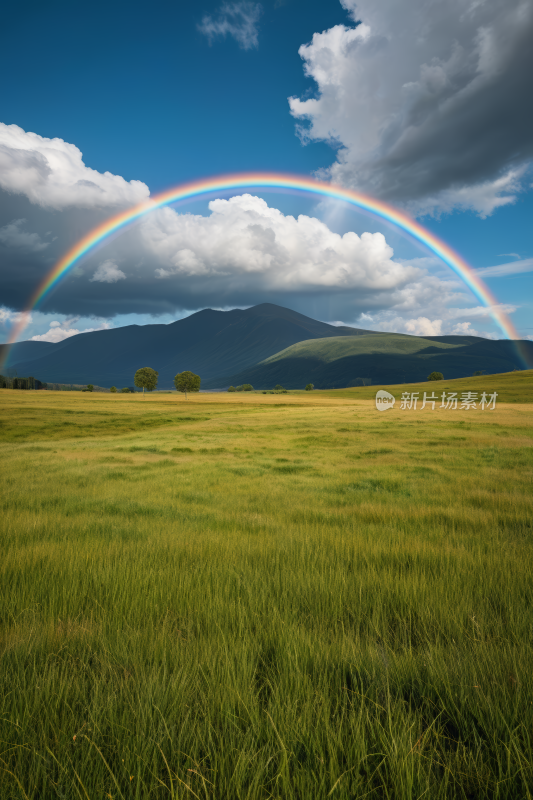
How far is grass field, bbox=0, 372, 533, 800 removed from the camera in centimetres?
182

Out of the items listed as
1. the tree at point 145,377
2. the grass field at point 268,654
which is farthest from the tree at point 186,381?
the grass field at point 268,654

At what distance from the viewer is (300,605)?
371 centimetres

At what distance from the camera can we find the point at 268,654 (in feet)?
9.50

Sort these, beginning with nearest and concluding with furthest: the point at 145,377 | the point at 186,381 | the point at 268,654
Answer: the point at 268,654 < the point at 186,381 < the point at 145,377

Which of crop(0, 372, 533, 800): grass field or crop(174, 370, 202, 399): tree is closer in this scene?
crop(0, 372, 533, 800): grass field

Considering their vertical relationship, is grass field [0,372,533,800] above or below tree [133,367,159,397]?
below

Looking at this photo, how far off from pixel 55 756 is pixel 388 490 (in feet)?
30.2

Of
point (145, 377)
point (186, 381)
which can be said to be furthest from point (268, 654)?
point (145, 377)

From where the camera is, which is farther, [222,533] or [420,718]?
[222,533]

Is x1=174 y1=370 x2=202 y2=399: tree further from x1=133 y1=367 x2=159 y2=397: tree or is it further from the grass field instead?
the grass field

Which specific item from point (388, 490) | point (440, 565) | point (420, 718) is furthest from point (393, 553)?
point (388, 490)

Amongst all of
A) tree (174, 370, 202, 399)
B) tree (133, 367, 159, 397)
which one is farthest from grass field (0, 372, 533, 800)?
tree (133, 367, 159, 397)

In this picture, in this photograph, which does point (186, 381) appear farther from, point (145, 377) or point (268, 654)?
point (268, 654)

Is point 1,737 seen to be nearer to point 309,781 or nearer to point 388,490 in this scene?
point 309,781
